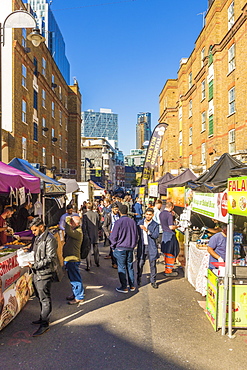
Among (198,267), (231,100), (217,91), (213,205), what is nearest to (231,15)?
(217,91)

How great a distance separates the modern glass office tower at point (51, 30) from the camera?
10649 cm

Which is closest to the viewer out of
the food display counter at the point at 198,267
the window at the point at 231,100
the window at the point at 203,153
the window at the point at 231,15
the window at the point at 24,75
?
the food display counter at the point at 198,267

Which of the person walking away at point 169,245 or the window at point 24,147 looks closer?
the person walking away at point 169,245

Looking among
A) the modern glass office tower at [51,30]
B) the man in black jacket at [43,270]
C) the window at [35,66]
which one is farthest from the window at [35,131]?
the modern glass office tower at [51,30]

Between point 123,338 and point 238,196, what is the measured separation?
2934mm

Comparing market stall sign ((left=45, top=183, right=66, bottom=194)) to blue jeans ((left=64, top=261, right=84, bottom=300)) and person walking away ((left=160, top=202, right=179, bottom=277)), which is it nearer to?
person walking away ((left=160, top=202, right=179, bottom=277))

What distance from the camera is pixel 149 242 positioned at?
748 centimetres

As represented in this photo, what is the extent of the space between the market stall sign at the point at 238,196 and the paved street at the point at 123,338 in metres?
2.12

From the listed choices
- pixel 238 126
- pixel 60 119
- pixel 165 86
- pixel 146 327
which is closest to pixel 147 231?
pixel 146 327

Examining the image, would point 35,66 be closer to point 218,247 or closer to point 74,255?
point 74,255

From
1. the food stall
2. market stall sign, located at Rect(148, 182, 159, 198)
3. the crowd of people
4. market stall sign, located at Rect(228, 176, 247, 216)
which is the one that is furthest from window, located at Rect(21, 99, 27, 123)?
market stall sign, located at Rect(228, 176, 247, 216)

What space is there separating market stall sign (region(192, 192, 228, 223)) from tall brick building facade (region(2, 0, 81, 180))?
545 inches

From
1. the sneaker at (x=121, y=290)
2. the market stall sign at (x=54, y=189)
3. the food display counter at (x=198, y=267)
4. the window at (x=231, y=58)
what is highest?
the window at (x=231, y=58)

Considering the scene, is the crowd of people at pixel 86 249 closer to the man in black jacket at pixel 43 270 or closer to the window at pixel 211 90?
the man in black jacket at pixel 43 270
